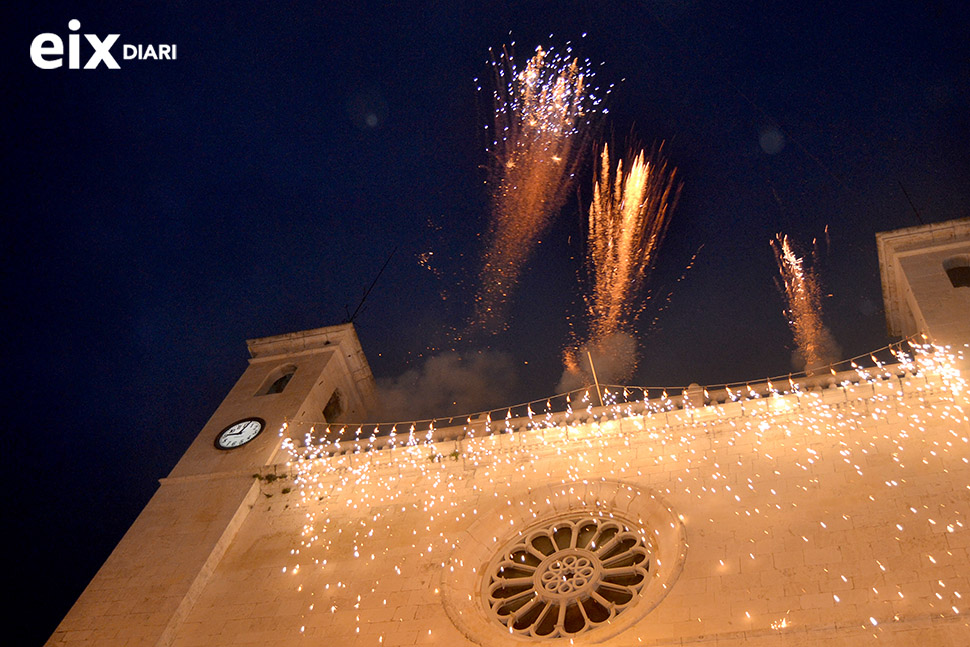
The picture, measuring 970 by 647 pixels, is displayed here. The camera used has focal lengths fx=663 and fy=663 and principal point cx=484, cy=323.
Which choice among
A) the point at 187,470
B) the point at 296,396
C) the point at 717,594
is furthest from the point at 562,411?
the point at 187,470

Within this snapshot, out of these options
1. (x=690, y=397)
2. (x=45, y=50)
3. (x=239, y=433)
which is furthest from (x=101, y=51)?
(x=690, y=397)

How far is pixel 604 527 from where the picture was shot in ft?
36.3

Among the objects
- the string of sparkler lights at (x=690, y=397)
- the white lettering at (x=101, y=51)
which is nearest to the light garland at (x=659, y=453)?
the string of sparkler lights at (x=690, y=397)

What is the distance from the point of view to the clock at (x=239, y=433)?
15578mm

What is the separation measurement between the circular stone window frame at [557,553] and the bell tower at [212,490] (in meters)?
4.85

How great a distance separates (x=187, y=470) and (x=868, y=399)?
13.9m

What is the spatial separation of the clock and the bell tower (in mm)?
33

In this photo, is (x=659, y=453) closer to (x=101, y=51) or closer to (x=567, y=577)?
(x=567, y=577)

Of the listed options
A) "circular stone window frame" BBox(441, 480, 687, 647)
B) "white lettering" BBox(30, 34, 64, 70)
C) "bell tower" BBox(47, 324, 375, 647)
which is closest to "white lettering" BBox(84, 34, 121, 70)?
"white lettering" BBox(30, 34, 64, 70)

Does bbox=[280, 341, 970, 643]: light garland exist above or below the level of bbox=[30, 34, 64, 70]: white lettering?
below

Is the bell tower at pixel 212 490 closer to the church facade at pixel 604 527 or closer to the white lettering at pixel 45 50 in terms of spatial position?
the church facade at pixel 604 527

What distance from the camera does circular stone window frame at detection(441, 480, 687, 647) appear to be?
920 cm

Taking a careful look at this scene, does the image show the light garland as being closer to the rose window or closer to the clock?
the rose window

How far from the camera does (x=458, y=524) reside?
11.9 m
